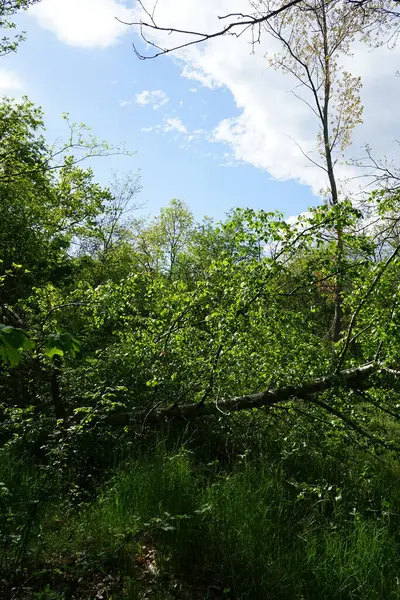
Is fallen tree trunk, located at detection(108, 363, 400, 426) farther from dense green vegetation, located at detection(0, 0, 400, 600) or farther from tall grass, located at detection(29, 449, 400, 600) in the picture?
tall grass, located at detection(29, 449, 400, 600)

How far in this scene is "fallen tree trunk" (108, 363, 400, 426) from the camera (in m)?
4.84

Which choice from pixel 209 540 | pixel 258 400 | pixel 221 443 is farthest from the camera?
pixel 221 443

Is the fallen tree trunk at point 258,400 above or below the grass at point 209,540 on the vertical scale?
above

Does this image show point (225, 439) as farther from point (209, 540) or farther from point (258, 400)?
point (209, 540)

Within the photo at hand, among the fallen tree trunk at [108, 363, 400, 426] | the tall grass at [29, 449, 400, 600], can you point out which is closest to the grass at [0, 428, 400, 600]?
the tall grass at [29, 449, 400, 600]

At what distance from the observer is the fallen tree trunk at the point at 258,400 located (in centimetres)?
484

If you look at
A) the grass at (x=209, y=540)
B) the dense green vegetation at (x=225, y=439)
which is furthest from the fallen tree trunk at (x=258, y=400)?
the grass at (x=209, y=540)

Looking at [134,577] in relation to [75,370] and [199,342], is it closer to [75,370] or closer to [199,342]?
[199,342]

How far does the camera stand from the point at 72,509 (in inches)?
162

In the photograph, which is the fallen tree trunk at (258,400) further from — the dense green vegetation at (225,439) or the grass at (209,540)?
the grass at (209,540)

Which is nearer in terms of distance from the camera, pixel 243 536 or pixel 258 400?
pixel 243 536

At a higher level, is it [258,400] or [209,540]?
[258,400]

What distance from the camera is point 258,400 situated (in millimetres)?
5473

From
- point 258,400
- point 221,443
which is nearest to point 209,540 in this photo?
point 258,400
